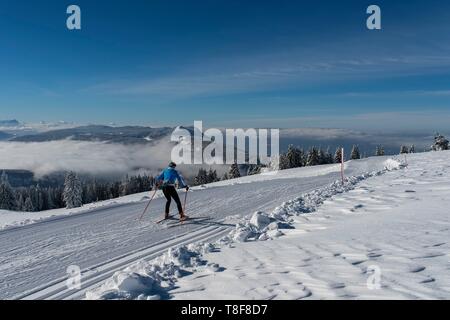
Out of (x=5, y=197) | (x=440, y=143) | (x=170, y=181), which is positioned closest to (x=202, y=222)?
(x=170, y=181)

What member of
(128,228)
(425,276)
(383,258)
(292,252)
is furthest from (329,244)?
(128,228)

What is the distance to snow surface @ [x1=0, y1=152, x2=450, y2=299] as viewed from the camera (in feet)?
20.2

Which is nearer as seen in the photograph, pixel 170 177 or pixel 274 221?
pixel 274 221

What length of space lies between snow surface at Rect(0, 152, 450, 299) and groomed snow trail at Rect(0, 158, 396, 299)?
31 millimetres

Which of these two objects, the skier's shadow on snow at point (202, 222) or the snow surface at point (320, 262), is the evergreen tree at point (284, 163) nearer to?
the skier's shadow on snow at point (202, 222)

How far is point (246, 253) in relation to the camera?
27.6 feet

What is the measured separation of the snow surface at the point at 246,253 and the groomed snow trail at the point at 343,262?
0.8 inches

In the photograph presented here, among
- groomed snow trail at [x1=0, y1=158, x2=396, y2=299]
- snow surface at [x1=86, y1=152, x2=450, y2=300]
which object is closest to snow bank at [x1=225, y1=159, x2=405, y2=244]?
snow surface at [x1=86, y1=152, x2=450, y2=300]

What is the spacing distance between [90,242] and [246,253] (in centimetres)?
528

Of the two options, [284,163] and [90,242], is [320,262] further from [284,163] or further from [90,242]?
[284,163]

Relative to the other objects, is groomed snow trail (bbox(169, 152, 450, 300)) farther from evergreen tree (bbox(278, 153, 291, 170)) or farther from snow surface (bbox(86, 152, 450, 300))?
evergreen tree (bbox(278, 153, 291, 170))

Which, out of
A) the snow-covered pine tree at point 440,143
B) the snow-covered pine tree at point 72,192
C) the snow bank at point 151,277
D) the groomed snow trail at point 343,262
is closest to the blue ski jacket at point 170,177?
the groomed snow trail at point 343,262
